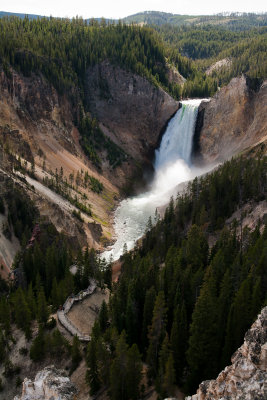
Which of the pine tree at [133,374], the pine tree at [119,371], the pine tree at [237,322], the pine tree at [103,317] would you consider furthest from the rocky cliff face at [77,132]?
the pine tree at [237,322]

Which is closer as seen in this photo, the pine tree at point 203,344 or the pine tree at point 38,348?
the pine tree at point 203,344

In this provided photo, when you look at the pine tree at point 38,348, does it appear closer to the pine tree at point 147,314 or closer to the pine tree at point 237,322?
the pine tree at point 147,314

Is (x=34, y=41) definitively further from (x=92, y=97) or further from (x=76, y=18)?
(x=76, y=18)

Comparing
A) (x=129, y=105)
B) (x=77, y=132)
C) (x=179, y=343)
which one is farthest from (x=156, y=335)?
(x=129, y=105)

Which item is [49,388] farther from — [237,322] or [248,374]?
[248,374]

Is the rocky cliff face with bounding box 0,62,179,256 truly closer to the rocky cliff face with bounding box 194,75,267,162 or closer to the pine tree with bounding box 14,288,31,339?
the rocky cliff face with bounding box 194,75,267,162
